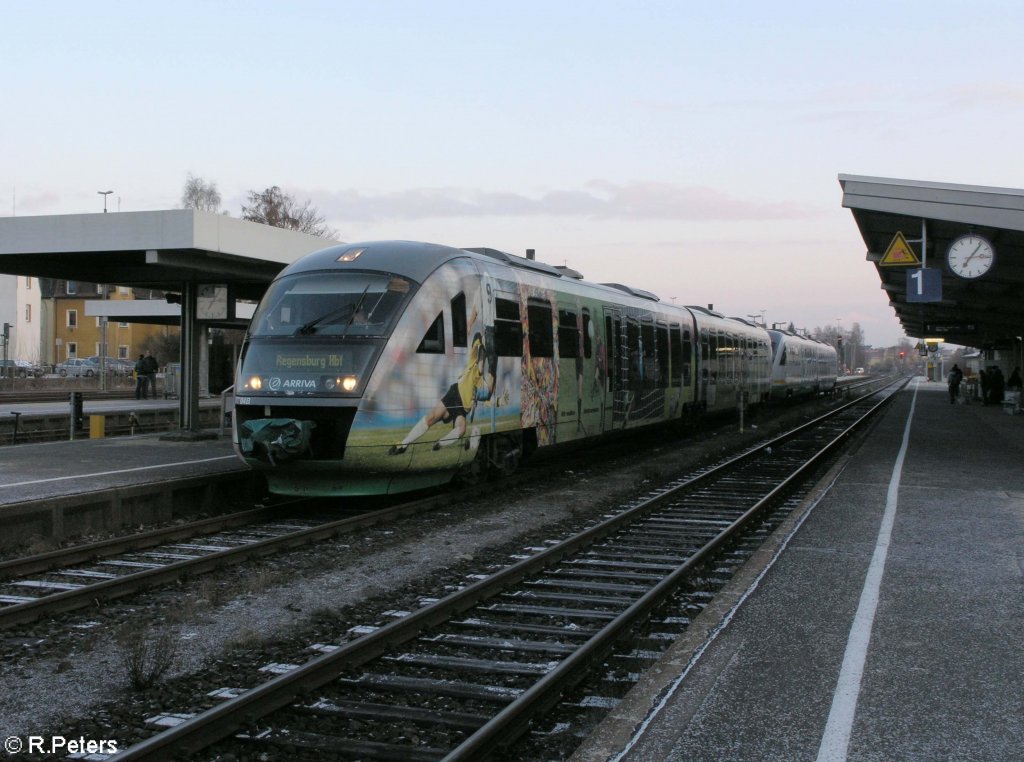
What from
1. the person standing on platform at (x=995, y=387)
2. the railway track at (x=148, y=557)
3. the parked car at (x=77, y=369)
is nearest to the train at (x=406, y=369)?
the railway track at (x=148, y=557)

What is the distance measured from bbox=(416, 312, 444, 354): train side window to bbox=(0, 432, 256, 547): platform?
3.30 m

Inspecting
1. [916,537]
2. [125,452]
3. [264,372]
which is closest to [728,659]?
[916,537]

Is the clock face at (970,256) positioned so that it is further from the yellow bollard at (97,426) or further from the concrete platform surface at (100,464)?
the yellow bollard at (97,426)

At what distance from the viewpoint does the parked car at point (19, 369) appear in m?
55.6

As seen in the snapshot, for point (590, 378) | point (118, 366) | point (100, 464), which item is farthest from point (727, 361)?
→ point (118, 366)

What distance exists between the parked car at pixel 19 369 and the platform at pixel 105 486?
42.8 m

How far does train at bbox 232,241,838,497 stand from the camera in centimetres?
1056

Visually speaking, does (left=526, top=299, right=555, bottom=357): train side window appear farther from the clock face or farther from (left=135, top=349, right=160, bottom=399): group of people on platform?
(left=135, top=349, right=160, bottom=399): group of people on platform

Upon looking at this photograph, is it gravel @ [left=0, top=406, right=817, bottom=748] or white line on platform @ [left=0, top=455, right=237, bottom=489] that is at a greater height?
white line on platform @ [left=0, top=455, right=237, bottom=489]

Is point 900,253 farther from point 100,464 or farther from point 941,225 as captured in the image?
point 100,464

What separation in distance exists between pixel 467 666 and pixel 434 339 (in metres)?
5.92

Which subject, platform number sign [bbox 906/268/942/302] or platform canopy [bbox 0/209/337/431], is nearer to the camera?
platform canopy [bbox 0/209/337/431]

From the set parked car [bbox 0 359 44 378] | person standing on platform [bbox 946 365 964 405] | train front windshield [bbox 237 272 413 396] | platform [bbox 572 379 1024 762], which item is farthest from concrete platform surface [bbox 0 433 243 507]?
parked car [bbox 0 359 44 378]

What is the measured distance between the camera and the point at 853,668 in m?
5.55
